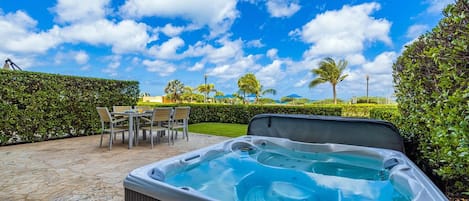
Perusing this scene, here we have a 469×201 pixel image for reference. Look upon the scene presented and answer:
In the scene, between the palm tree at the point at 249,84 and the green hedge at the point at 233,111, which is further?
the palm tree at the point at 249,84

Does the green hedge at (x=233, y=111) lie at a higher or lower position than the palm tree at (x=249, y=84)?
lower

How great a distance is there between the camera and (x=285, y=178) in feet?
8.20

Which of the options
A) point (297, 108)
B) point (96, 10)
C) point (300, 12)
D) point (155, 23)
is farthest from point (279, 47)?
point (96, 10)

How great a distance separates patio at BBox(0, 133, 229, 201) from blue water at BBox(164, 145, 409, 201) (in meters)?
0.97

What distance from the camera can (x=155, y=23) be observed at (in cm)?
1033

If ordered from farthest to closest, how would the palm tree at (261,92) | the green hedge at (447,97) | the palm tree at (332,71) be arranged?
1. the palm tree at (261,92)
2. the palm tree at (332,71)
3. the green hedge at (447,97)

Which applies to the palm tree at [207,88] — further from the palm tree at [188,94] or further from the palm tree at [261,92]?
the palm tree at [261,92]

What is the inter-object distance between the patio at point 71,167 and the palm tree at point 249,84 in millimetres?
14362

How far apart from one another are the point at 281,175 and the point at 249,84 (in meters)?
17.2

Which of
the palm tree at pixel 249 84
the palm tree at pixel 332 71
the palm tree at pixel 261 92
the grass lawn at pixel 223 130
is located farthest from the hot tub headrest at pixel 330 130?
the palm tree at pixel 332 71

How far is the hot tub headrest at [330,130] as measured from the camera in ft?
9.16

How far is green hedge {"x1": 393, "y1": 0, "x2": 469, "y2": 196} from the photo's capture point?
142cm

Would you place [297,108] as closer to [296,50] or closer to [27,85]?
[296,50]

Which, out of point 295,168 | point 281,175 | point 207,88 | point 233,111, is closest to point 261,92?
point 207,88
